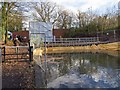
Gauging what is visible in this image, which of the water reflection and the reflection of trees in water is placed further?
the reflection of trees in water

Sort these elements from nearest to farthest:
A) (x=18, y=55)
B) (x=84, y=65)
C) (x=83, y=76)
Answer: (x=83, y=76) < (x=84, y=65) < (x=18, y=55)

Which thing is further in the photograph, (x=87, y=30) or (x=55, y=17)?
(x=55, y=17)

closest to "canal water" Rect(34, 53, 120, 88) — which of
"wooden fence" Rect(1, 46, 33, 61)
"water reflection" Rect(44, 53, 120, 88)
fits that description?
"water reflection" Rect(44, 53, 120, 88)

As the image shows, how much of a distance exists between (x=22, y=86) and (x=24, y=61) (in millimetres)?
5353

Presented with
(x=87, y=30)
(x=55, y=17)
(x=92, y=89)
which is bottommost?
(x=92, y=89)

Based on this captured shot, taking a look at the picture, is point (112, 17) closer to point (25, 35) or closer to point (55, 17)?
point (55, 17)

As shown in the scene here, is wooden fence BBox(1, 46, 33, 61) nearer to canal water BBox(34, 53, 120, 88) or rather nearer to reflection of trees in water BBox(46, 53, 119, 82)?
canal water BBox(34, 53, 120, 88)

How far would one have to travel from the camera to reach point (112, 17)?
29.6 m

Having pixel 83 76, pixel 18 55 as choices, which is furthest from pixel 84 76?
pixel 18 55

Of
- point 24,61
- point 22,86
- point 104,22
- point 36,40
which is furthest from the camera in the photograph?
point 104,22

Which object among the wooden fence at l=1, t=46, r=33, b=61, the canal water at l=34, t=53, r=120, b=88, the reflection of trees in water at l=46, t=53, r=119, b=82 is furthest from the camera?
the wooden fence at l=1, t=46, r=33, b=61

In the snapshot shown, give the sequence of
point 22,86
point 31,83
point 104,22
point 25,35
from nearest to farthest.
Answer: point 22,86
point 31,83
point 104,22
point 25,35

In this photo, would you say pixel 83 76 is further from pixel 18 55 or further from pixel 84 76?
pixel 18 55

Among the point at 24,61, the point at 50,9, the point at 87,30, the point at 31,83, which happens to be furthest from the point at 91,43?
the point at 31,83
